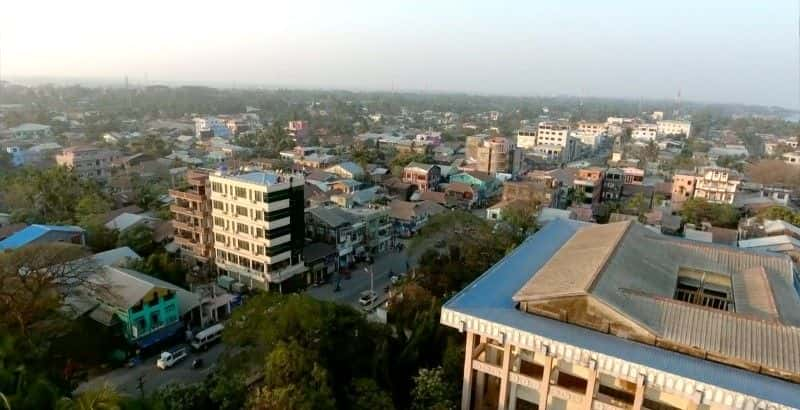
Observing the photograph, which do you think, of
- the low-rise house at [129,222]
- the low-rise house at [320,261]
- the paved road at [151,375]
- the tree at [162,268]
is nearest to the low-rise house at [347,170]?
the low-rise house at [129,222]

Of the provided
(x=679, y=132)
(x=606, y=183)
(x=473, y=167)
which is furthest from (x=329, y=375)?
(x=679, y=132)

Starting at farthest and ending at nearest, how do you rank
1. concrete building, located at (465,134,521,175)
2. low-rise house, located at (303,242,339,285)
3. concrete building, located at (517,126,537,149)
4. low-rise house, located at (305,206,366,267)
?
concrete building, located at (517,126,537,149)
concrete building, located at (465,134,521,175)
low-rise house, located at (305,206,366,267)
low-rise house, located at (303,242,339,285)

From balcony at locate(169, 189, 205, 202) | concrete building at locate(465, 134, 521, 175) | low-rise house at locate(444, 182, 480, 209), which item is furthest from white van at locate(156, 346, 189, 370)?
concrete building at locate(465, 134, 521, 175)

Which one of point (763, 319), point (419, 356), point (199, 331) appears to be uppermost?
point (763, 319)

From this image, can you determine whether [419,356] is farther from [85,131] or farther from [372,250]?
[85,131]

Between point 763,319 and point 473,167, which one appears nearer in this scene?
point 763,319

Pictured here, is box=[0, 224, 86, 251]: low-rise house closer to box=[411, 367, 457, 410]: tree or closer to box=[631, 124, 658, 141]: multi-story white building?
box=[411, 367, 457, 410]: tree
